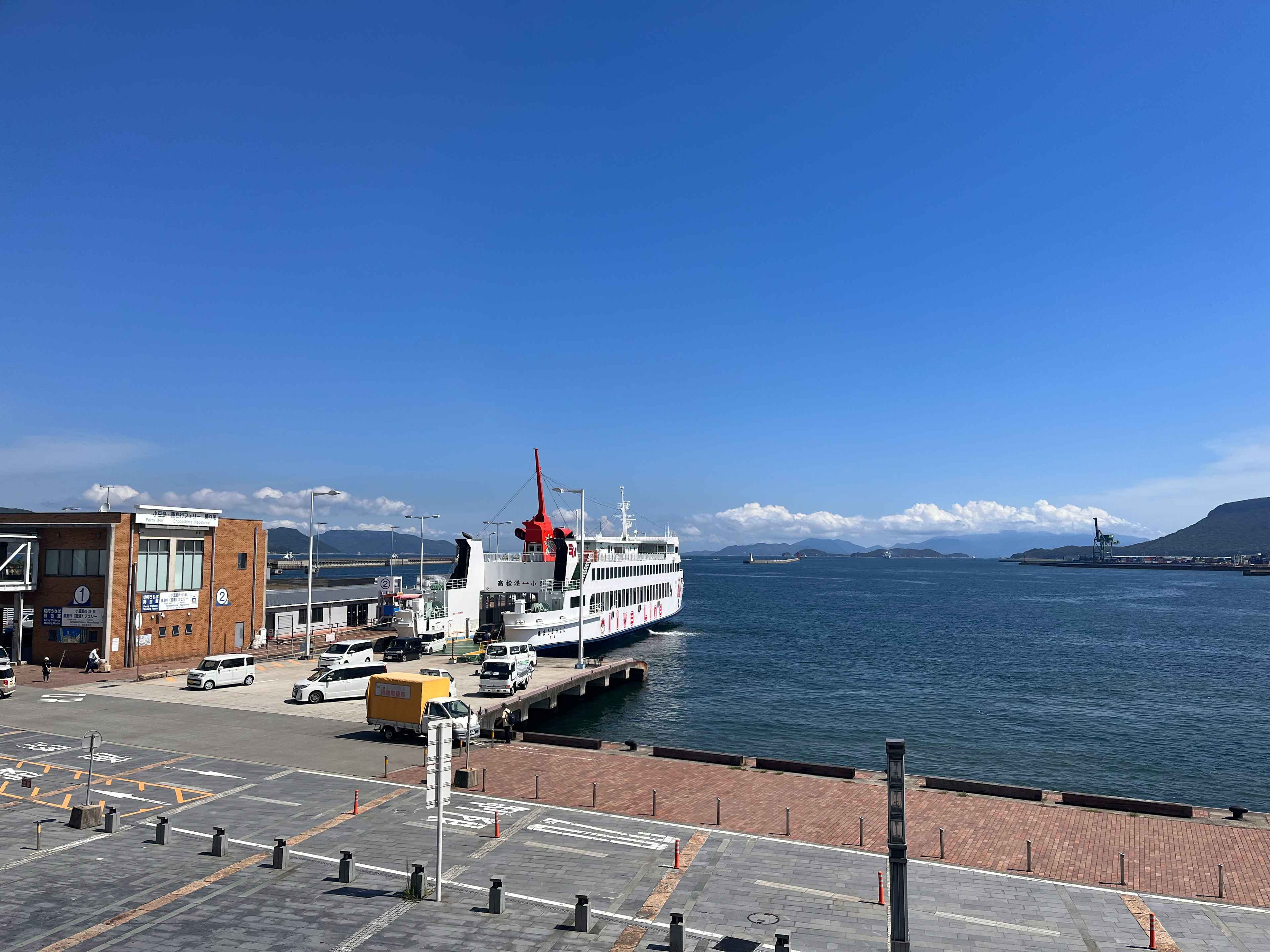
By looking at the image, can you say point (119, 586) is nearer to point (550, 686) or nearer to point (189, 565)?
point (189, 565)

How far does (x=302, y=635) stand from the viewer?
65500mm

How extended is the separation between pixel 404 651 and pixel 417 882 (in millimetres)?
38834

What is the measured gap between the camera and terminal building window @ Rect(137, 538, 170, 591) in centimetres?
4931

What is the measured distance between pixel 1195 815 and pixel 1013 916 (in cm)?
1148

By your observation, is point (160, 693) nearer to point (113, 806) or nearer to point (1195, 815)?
point (113, 806)

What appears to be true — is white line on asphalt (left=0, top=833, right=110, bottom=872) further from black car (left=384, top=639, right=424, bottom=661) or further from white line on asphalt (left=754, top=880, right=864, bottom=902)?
black car (left=384, top=639, right=424, bottom=661)

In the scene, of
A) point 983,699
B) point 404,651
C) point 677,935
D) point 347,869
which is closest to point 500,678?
point 404,651

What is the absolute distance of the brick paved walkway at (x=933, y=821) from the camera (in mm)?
19438

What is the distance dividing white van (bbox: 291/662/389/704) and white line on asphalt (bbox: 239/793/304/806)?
1469cm

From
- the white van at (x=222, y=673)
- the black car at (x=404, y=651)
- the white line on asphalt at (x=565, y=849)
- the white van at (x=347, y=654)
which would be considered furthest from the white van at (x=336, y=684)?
the white line on asphalt at (x=565, y=849)

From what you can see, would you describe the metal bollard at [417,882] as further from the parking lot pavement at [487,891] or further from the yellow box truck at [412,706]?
the yellow box truck at [412,706]

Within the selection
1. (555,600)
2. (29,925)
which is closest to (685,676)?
(555,600)

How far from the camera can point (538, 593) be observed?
67875 millimetres

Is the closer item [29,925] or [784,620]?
[29,925]
